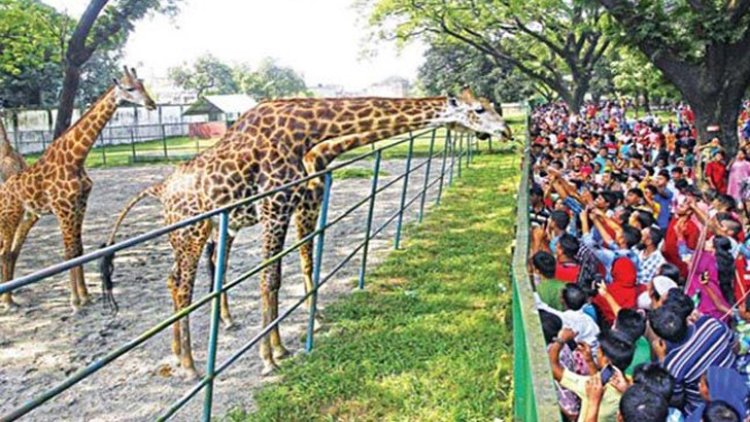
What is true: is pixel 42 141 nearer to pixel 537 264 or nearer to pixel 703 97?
pixel 703 97

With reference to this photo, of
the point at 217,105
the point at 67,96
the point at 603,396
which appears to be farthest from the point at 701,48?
the point at 217,105

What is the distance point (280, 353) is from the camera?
5.18 meters

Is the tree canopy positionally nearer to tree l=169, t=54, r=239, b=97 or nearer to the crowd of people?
tree l=169, t=54, r=239, b=97

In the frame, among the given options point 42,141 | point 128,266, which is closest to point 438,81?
point 42,141

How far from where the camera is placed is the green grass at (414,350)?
4285mm

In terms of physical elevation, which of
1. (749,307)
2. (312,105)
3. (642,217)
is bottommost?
(749,307)

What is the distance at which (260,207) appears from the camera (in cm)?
527

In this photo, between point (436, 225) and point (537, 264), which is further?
point (436, 225)

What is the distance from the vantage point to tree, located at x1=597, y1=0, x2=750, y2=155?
1041 centimetres

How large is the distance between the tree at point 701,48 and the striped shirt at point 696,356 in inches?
315

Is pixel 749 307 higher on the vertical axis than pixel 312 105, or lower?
lower

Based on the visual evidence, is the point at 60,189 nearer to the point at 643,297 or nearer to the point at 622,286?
the point at 622,286

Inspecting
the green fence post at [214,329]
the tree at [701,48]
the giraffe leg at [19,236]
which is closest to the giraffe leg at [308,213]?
the green fence post at [214,329]

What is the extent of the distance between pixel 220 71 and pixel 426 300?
92.3 metres
